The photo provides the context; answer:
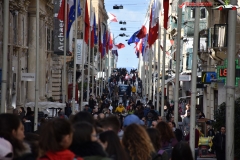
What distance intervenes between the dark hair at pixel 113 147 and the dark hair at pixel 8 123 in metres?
0.97

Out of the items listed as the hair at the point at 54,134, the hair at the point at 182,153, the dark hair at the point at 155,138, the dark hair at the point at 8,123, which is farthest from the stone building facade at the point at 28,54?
the hair at the point at 54,134

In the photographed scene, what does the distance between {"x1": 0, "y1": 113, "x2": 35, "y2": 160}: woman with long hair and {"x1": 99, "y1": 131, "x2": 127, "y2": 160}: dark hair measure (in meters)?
0.93

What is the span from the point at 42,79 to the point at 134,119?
35.8m

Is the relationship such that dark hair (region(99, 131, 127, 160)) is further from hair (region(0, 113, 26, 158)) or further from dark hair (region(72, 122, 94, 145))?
hair (region(0, 113, 26, 158))

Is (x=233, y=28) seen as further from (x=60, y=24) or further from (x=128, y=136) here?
(x=60, y=24)

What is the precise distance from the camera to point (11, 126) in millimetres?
7641

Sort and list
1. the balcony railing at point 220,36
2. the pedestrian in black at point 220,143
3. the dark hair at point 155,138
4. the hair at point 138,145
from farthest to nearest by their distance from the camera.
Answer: the balcony railing at point 220,36
the pedestrian in black at point 220,143
the dark hair at point 155,138
the hair at point 138,145

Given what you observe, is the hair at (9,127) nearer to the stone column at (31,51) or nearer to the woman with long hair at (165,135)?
the woman with long hair at (165,135)

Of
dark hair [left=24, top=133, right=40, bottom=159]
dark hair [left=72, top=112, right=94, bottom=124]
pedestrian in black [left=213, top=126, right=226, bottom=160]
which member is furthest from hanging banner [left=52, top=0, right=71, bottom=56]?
dark hair [left=24, top=133, right=40, bottom=159]

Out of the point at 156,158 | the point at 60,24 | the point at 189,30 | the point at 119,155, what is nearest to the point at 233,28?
the point at 156,158

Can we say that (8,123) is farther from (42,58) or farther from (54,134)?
(42,58)

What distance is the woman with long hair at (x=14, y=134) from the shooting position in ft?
23.7

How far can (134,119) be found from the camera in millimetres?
13227

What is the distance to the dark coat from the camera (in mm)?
7523
